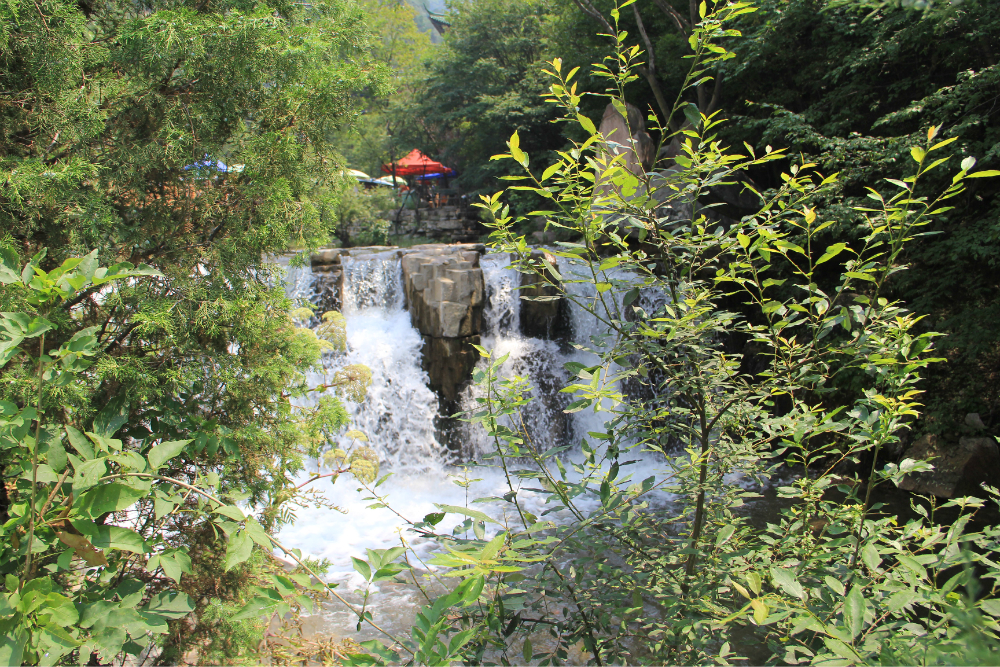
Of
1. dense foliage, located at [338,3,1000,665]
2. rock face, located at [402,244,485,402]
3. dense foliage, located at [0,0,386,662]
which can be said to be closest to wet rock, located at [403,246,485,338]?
rock face, located at [402,244,485,402]

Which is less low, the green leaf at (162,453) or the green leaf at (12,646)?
the green leaf at (162,453)

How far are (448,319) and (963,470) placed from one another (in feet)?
21.3

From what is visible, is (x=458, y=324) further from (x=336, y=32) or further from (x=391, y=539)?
(x=336, y=32)

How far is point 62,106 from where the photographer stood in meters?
2.42

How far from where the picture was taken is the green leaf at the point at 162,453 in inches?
37.7

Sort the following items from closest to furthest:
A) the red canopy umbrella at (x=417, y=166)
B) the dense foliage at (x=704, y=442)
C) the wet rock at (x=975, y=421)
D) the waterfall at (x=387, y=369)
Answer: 1. the dense foliage at (x=704, y=442)
2. the wet rock at (x=975, y=421)
3. the waterfall at (x=387, y=369)
4. the red canopy umbrella at (x=417, y=166)

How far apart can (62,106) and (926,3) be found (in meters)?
3.01

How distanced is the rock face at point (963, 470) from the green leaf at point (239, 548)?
7.19m

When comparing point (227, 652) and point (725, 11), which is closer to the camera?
point (725, 11)

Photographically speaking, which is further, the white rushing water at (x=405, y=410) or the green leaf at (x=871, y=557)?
the white rushing water at (x=405, y=410)

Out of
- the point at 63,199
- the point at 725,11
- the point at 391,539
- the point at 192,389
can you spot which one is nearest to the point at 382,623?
the point at 391,539

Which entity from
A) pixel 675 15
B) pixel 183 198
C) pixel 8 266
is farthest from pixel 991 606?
pixel 675 15

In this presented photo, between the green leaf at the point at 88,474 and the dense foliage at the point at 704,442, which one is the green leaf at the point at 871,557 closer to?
the dense foliage at the point at 704,442

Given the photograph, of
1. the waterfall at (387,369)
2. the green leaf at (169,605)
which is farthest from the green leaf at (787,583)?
the waterfall at (387,369)
